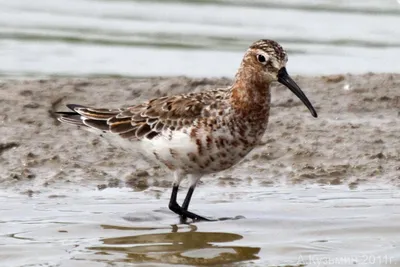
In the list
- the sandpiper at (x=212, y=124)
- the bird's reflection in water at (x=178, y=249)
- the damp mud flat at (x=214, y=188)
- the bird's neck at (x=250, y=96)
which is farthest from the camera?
the bird's neck at (x=250, y=96)

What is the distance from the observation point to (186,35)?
16.2 m

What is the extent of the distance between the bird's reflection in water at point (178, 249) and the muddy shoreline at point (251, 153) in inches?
56.5

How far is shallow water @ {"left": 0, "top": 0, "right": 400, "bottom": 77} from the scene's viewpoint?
14.8 m

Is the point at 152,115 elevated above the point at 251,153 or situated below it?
above

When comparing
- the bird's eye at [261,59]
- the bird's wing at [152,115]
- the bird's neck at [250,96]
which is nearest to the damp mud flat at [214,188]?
the bird's wing at [152,115]

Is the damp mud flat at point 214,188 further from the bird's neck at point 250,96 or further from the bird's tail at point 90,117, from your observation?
the bird's neck at point 250,96

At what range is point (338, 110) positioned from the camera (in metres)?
12.1

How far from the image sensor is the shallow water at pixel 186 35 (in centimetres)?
1482

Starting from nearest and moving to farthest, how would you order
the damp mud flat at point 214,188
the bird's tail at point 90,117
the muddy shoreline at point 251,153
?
the damp mud flat at point 214,188 → the bird's tail at point 90,117 → the muddy shoreline at point 251,153

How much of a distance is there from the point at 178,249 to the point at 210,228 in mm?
612

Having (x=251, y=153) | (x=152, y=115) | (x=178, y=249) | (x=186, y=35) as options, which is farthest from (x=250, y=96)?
(x=186, y=35)

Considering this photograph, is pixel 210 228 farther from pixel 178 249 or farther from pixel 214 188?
pixel 214 188

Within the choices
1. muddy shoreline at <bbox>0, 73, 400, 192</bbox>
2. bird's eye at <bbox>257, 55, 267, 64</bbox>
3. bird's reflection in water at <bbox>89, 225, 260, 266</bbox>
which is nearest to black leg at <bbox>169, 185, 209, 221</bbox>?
bird's reflection in water at <bbox>89, 225, 260, 266</bbox>

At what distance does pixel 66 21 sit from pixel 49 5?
120 cm
